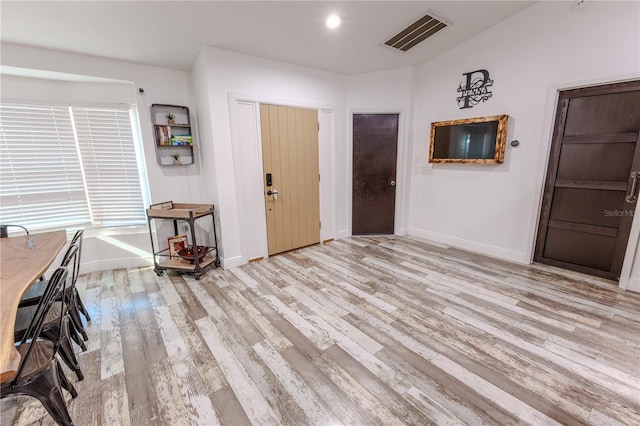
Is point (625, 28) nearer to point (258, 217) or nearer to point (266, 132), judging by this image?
point (266, 132)

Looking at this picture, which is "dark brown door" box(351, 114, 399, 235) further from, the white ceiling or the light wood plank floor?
the light wood plank floor

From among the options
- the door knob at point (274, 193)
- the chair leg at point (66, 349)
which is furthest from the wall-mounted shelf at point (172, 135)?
the chair leg at point (66, 349)

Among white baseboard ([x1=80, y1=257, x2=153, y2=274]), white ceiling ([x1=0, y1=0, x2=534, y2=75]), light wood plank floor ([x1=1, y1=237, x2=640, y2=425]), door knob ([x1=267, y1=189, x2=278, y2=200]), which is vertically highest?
white ceiling ([x1=0, y1=0, x2=534, y2=75])

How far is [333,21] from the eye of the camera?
2551 mm

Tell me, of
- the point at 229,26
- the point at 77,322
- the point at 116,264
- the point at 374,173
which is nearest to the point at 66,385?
the point at 77,322

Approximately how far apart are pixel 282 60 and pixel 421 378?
142 inches

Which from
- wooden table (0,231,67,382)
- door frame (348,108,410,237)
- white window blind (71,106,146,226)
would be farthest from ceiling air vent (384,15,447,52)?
wooden table (0,231,67,382)

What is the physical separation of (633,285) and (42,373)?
4523 millimetres

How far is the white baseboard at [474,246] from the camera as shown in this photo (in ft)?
10.7

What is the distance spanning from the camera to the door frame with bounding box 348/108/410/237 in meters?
4.07

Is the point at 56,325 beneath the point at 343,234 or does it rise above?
above

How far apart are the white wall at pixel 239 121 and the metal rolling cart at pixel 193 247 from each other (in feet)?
0.67

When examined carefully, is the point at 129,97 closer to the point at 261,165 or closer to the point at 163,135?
the point at 163,135

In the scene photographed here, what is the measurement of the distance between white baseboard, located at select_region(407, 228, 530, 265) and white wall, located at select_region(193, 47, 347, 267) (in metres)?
2.53
